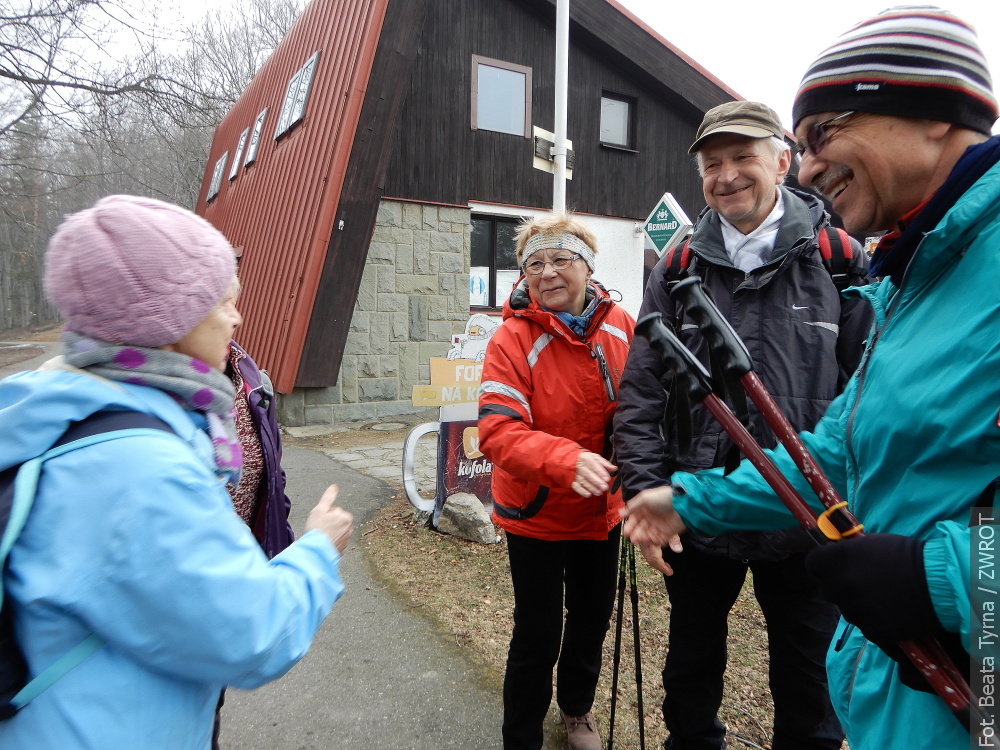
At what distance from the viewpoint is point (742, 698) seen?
2908 millimetres

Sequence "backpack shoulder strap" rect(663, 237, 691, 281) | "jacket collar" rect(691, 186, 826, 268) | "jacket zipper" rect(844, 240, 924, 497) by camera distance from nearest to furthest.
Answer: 1. "jacket zipper" rect(844, 240, 924, 497)
2. "jacket collar" rect(691, 186, 826, 268)
3. "backpack shoulder strap" rect(663, 237, 691, 281)

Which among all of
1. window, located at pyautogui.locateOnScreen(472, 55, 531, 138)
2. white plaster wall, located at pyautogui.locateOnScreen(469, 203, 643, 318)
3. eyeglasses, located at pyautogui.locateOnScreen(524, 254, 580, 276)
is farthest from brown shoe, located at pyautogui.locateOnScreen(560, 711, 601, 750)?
white plaster wall, located at pyautogui.locateOnScreen(469, 203, 643, 318)

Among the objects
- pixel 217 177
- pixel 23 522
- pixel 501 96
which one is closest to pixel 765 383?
pixel 23 522

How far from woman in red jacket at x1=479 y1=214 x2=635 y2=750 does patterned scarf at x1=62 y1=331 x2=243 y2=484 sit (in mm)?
1063

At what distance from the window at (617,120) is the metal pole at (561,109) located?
5742 millimetres

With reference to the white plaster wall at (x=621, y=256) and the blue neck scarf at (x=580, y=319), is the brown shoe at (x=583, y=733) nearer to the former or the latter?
the blue neck scarf at (x=580, y=319)

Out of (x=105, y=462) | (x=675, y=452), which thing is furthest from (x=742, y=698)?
(x=105, y=462)

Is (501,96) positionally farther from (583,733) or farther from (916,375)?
(916,375)

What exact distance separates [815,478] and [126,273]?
1407 mm

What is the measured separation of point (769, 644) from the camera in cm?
216

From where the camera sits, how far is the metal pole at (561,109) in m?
6.09

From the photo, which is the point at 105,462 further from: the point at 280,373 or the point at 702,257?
the point at 280,373

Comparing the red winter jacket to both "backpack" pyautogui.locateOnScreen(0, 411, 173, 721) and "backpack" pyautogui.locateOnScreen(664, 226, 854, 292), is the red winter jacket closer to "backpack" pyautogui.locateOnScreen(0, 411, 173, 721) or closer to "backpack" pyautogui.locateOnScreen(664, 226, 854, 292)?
"backpack" pyautogui.locateOnScreen(664, 226, 854, 292)

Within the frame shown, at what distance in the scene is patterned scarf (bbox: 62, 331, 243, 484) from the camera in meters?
1.18
